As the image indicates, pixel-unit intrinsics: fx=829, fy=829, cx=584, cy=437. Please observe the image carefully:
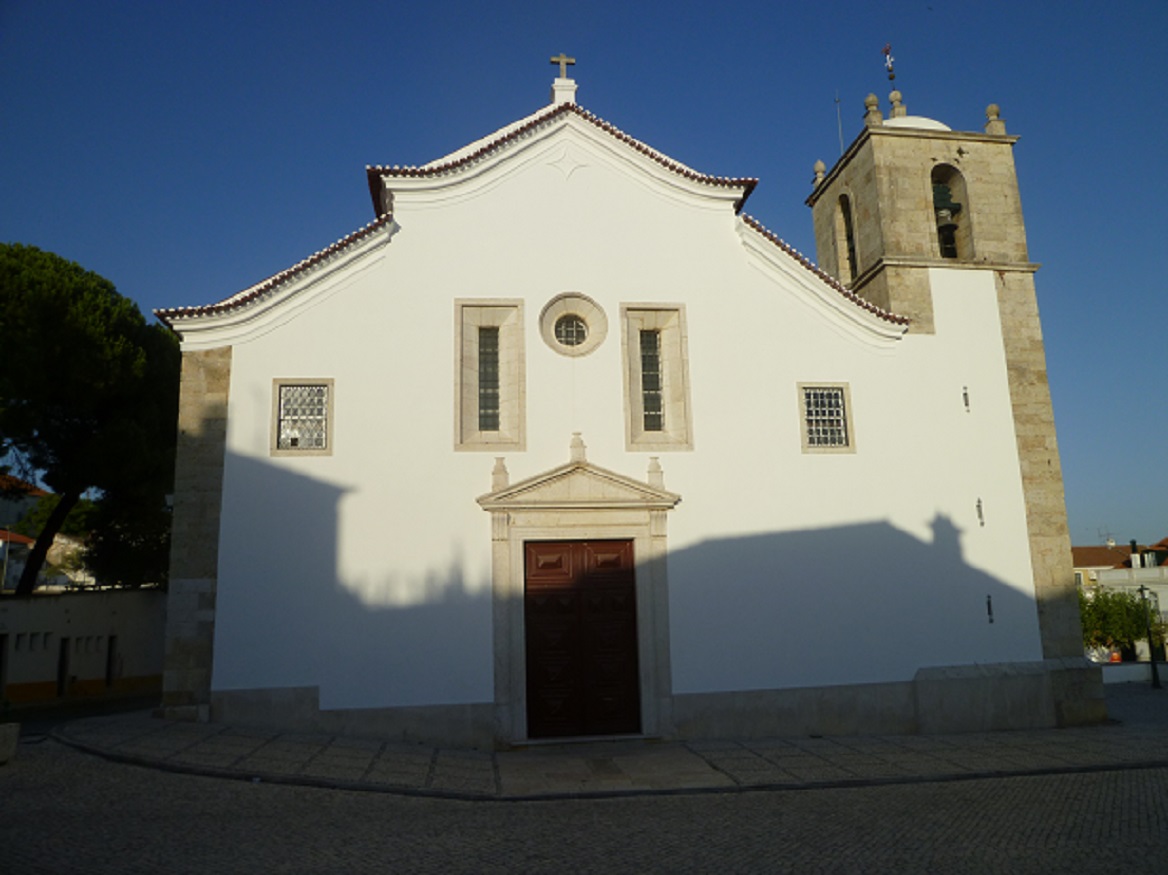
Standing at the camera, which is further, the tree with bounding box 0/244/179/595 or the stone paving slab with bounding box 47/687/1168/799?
the tree with bounding box 0/244/179/595

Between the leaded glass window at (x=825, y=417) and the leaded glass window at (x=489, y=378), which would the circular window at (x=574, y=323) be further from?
the leaded glass window at (x=825, y=417)

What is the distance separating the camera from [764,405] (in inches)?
479

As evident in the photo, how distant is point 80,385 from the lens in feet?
62.4

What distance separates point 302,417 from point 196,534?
199 cm

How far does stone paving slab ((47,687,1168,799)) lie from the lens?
8.43 meters

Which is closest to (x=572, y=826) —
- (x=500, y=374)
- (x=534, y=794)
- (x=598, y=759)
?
(x=534, y=794)

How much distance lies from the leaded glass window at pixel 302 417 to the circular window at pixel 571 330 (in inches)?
134

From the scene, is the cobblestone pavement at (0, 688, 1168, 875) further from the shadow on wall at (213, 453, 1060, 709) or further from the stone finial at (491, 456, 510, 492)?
the stone finial at (491, 456, 510, 492)

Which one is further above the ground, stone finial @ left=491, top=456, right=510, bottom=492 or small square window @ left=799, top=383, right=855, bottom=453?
small square window @ left=799, top=383, right=855, bottom=453

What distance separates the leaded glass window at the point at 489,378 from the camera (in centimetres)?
1177

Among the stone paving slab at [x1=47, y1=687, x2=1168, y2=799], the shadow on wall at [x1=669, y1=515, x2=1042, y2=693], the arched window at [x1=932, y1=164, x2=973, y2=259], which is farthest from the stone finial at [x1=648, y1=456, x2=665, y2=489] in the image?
the arched window at [x1=932, y1=164, x2=973, y2=259]

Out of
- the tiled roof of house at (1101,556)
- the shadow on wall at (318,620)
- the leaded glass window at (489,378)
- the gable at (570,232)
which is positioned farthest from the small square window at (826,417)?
the tiled roof of house at (1101,556)

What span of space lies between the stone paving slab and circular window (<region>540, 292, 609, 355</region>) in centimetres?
552

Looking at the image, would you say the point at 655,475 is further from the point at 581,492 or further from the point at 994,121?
the point at 994,121
